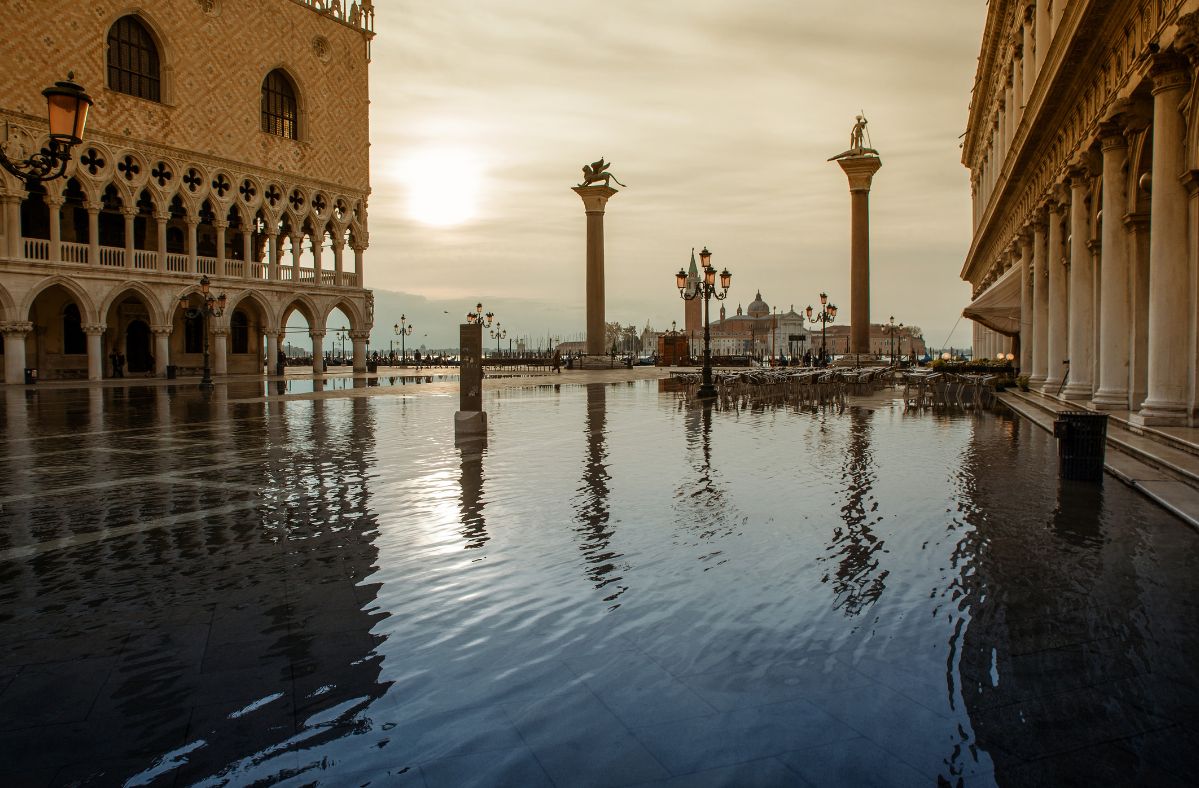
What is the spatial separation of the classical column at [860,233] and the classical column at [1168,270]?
31437 millimetres

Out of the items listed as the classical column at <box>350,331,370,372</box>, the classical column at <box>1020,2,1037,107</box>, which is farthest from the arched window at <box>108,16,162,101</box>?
the classical column at <box>1020,2,1037,107</box>

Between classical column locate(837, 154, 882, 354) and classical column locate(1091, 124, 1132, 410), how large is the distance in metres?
28.7

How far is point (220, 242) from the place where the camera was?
37.5 m

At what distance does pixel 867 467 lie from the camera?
9.29 m

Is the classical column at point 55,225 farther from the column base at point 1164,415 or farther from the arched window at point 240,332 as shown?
the column base at point 1164,415

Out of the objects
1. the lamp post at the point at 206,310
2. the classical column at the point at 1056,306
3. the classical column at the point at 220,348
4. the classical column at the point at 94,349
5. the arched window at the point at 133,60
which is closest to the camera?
the classical column at the point at 1056,306

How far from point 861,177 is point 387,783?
Result: 43.2 metres

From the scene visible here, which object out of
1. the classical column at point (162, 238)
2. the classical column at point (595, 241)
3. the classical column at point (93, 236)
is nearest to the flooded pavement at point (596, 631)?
the classical column at point (93, 236)

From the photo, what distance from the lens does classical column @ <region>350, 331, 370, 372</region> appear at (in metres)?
45.9

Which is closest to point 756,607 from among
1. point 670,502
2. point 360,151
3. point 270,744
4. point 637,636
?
point 637,636

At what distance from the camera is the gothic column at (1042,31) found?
776 inches

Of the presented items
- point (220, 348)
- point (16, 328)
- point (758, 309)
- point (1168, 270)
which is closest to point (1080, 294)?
point (1168, 270)

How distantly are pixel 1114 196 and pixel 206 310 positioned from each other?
28.3 meters

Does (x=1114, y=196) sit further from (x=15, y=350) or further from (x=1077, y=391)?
(x=15, y=350)
